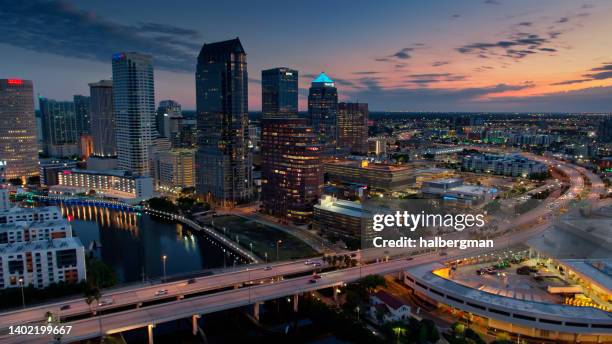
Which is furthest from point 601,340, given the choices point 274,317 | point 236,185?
point 236,185

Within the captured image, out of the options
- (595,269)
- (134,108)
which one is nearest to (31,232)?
(134,108)

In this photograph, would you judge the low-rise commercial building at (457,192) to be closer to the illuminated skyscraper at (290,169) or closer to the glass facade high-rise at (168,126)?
the illuminated skyscraper at (290,169)

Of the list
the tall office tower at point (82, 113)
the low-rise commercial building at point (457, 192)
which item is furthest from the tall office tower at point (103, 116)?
the low-rise commercial building at point (457, 192)

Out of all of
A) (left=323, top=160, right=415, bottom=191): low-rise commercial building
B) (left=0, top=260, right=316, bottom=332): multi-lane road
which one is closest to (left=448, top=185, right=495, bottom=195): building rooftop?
(left=323, top=160, right=415, bottom=191): low-rise commercial building

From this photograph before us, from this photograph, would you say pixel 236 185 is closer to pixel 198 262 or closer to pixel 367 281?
pixel 198 262

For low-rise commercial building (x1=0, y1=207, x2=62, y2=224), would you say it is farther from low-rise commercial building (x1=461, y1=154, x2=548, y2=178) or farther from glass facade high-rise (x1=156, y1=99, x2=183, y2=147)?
low-rise commercial building (x1=461, y1=154, x2=548, y2=178)
